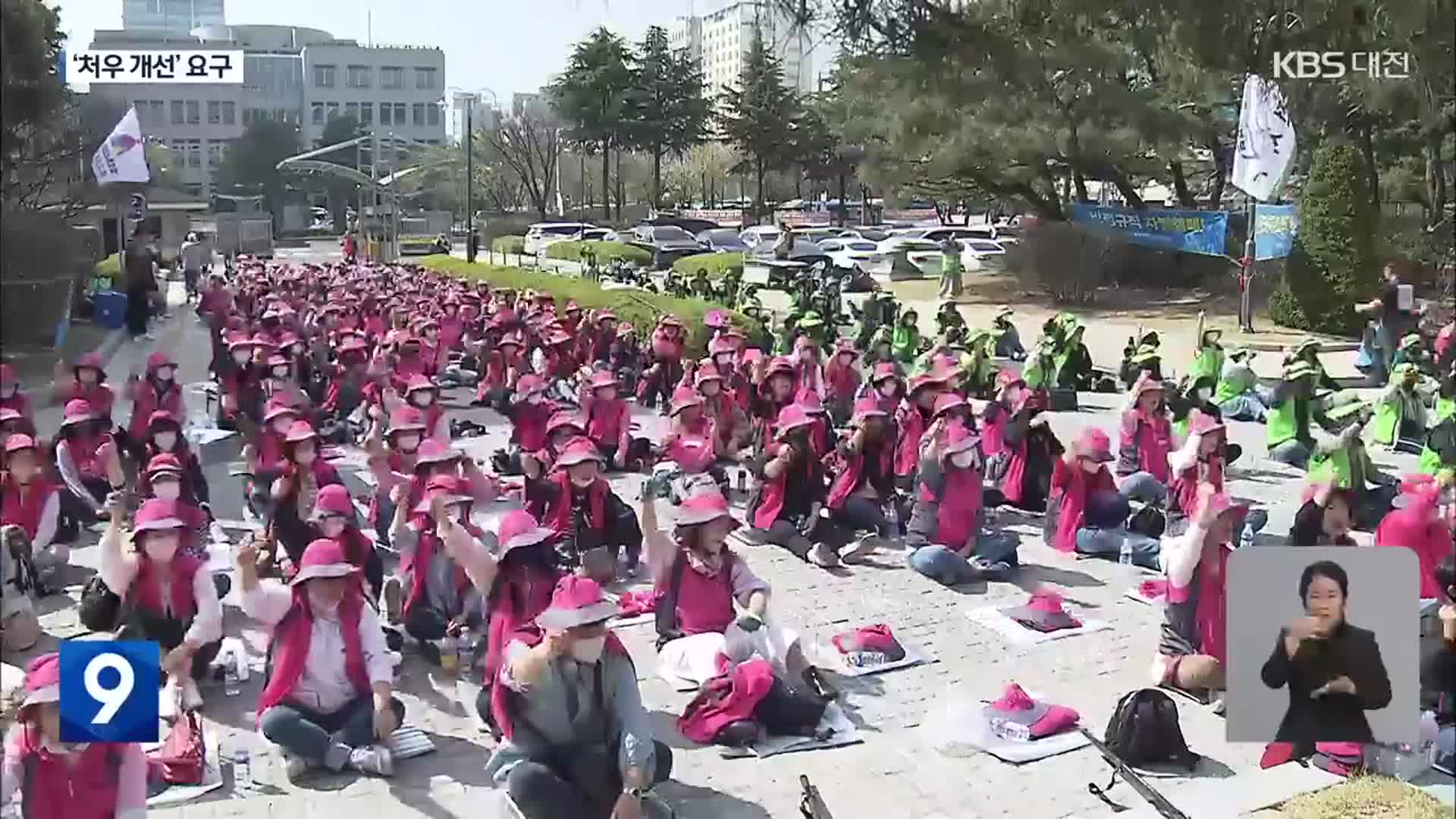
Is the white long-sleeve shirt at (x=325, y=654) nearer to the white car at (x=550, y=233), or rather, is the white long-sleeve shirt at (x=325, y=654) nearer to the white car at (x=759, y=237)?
the white car at (x=759, y=237)

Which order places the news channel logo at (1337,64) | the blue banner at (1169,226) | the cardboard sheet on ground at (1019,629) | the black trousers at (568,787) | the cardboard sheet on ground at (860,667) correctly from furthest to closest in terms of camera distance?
the blue banner at (1169,226), the cardboard sheet on ground at (1019,629), the cardboard sheet on ground at (860,667), the black trousers at (568,787), the news channel logo at (1337,64)

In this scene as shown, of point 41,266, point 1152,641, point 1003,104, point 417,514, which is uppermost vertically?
point 1003,104

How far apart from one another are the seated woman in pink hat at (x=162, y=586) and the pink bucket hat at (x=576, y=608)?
1.78 metres

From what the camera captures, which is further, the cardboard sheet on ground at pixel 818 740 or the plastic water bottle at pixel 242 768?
the cardboard sheet on ground at pixel 818 740

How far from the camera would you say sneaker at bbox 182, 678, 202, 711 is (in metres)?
5.68

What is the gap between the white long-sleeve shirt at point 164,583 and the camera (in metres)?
5.70

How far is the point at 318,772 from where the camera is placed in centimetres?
566

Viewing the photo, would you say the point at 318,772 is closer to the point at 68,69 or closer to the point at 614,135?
the point at 68,69

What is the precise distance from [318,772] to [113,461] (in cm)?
372

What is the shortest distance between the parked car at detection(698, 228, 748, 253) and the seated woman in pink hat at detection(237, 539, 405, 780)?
3270cm

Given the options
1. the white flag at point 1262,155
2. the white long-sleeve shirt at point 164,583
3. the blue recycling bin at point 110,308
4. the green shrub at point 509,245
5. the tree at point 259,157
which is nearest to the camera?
the white long-sleeve shirt at point 164,583

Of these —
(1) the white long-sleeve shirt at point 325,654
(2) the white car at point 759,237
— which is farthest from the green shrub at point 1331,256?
(2) the white car at point 759,237

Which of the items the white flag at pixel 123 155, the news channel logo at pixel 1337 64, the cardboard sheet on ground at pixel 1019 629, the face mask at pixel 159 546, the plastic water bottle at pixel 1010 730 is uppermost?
the news channel logo at pixel 1337 64

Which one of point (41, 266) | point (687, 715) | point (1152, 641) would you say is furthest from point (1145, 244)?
point (41, 266)
